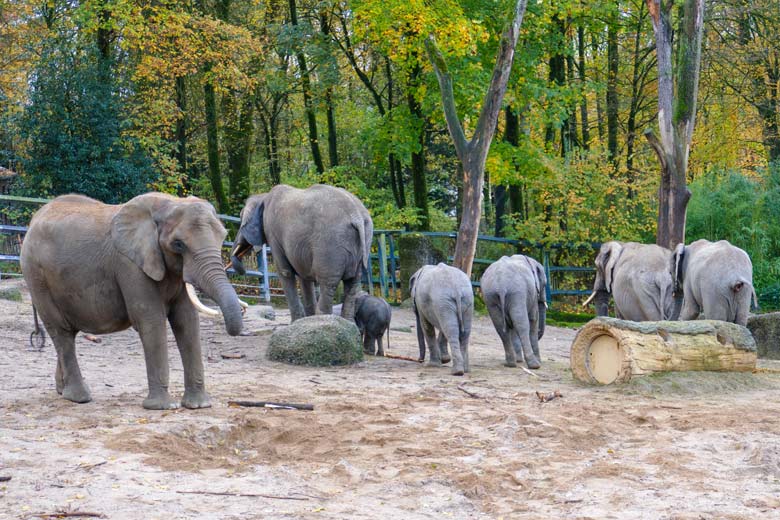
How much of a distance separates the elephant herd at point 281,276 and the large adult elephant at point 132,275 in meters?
0.01

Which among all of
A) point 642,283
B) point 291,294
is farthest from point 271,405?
point 642,283

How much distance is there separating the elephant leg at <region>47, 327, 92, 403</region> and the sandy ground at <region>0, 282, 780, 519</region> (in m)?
0.14

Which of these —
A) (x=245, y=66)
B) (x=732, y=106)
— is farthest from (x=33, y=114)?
(x=732, y=106)

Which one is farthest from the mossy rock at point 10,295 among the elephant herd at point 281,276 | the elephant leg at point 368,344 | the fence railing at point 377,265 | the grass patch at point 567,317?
the grass patch at point 567,317

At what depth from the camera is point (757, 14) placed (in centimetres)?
2825

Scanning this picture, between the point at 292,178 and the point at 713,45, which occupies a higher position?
the point at 713,45

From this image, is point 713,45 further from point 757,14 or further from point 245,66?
point 245,66

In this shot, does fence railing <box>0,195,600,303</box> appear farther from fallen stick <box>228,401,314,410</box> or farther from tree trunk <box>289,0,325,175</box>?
fallen stick <box>228,401,314,410</box>

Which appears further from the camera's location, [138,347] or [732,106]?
[732,106]

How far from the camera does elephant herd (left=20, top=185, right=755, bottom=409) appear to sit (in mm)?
8414

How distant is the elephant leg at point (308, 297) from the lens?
49.0 ft

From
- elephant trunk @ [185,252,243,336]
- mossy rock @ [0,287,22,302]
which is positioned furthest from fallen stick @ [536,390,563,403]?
mossy rock @ [0,287,22,302]

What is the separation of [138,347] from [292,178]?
1869 centimetres

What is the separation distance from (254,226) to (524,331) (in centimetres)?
475
